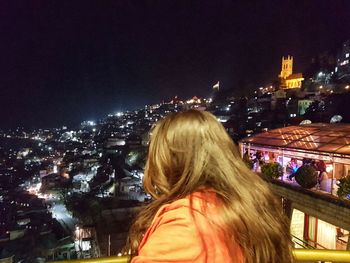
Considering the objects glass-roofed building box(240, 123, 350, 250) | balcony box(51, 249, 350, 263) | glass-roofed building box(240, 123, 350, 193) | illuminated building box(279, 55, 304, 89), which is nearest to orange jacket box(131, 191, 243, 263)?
balcony box(51, 249, 350, 263)

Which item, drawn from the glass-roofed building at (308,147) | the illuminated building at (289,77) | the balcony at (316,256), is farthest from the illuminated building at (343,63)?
the balcony at (316,256)

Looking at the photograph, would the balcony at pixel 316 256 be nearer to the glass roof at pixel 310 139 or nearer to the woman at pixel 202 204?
the woman at pixel 202 204

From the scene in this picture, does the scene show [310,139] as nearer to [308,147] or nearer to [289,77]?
[308,147]

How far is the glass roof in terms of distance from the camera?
9.87 meters

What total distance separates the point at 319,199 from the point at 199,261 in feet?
29.6

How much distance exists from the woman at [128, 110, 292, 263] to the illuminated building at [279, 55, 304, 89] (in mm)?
75158

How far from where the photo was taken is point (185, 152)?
155 cm

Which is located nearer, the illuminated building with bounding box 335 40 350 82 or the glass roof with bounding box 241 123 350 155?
the glass roof with bounding box 241 123 350 155

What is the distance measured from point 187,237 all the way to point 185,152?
45 cm

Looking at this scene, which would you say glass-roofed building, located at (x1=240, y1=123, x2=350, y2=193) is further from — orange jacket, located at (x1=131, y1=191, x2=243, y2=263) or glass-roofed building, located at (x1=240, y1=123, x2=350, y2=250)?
orange jacket, located at (x1=131, y1=191, x2=243, y2=263)

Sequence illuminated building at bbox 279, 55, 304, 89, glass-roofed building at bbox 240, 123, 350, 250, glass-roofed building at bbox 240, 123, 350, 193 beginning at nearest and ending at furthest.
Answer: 1. glass-roofed building at bbox 240, 123, 350, 250
2. glass-roofed building at bbox 240, 123, 350, 193
3. illuminated building at bbox 279, 55, 304, 89

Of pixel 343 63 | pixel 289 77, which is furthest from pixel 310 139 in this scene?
pixel 289 77

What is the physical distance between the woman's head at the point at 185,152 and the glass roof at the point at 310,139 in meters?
8.88

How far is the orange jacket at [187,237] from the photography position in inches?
48.4
